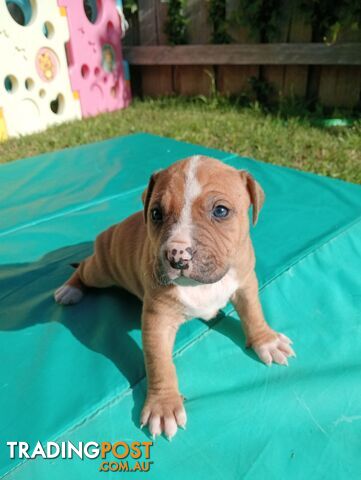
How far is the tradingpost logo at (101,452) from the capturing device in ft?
5.45

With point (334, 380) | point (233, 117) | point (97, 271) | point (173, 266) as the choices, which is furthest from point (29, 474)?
point (233, 117)

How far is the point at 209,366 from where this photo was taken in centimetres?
206

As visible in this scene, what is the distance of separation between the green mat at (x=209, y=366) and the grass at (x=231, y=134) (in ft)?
4.79

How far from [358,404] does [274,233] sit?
1565 millimetres

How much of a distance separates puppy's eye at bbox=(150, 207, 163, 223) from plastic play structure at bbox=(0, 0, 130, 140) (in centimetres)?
549

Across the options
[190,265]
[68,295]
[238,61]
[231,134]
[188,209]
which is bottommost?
[231,134]

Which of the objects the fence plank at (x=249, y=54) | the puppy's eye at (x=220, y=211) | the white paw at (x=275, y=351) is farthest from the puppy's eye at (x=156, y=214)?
the fence plank at (x=249, y=54)

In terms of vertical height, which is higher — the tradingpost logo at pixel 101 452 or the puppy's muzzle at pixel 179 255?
the puppy's muzzle at pixel 179 255

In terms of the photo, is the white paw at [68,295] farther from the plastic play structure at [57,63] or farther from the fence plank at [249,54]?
the fence plank at [249,54]

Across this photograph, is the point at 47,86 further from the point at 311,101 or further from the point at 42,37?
the point at 311,101

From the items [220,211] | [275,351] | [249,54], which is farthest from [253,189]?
[249,54]

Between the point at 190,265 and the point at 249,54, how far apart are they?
246 inches

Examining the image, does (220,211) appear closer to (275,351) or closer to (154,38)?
(275,351)

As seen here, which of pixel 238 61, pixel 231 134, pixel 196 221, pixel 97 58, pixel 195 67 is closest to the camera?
pixel 196 221
